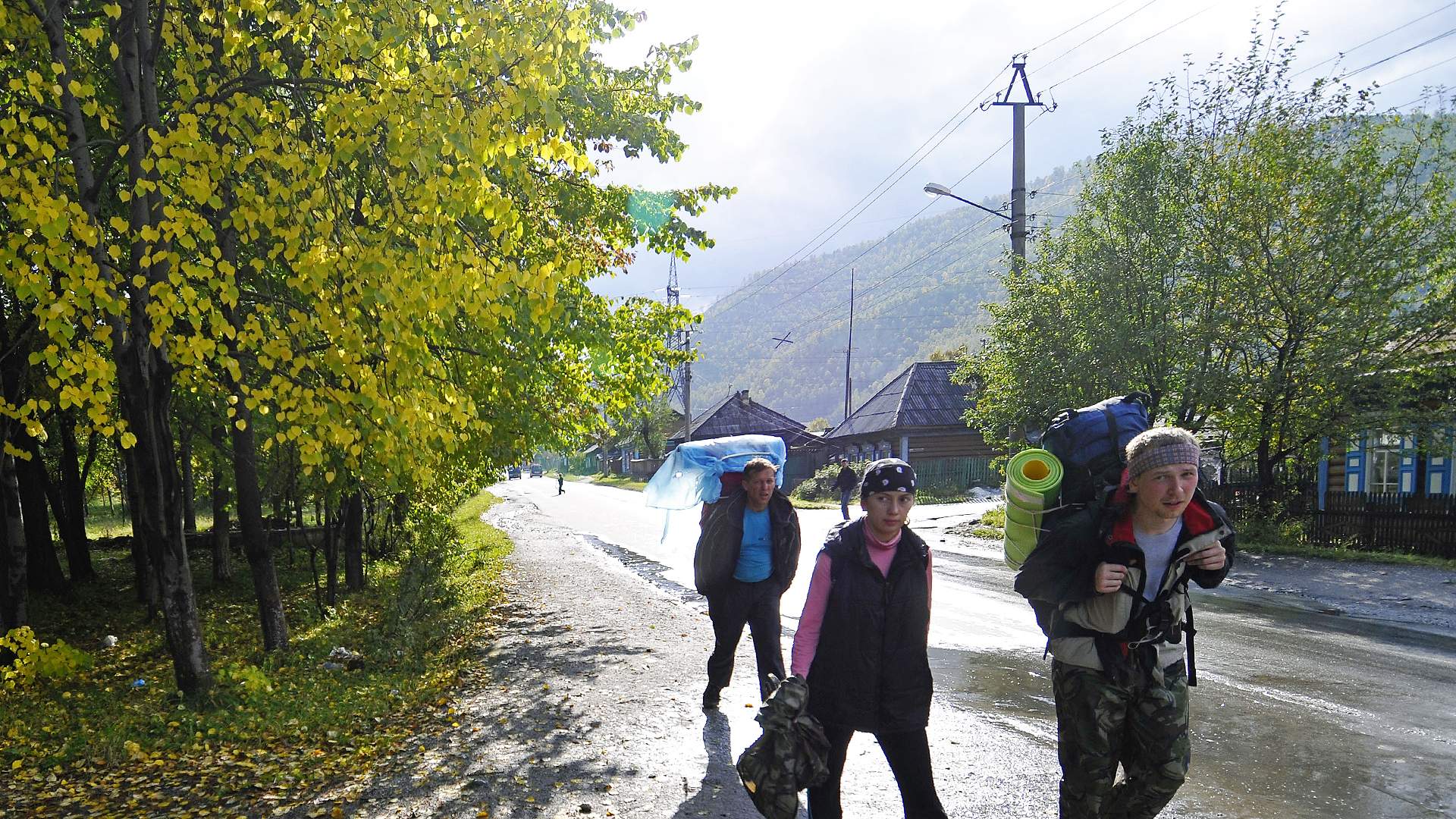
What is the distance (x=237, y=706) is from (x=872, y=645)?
17.5ft

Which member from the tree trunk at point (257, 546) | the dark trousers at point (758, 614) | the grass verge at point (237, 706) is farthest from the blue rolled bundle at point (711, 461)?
the tree trunk at point (257, 546)

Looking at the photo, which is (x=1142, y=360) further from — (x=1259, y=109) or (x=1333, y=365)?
(x=1259, y=109)

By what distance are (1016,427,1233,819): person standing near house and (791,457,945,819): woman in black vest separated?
0.47 metres

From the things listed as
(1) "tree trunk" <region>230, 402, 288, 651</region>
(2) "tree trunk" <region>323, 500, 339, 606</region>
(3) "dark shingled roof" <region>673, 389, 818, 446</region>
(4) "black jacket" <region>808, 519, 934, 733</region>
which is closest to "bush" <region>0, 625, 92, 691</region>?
(1) "tree trunk" <region>230, 402, 288, 651</region>

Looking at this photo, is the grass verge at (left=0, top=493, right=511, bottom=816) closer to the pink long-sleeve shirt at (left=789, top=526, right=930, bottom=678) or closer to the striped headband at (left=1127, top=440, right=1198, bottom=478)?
the pink long-sleeve shirt at (left=789, top=526, right=930, bottom=678)

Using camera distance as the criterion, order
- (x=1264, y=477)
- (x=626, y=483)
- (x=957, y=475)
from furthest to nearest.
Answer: (x=626, y=483) → (x=957, y=475) → (x=1264, y=477)

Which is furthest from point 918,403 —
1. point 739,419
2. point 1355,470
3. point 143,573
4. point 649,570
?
point 143,573

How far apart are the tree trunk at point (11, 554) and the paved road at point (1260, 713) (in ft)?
21.0

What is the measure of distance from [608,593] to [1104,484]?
10.2 metres

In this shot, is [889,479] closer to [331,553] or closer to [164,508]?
[164,508]

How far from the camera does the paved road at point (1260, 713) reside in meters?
4.64

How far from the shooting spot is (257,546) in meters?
8.72

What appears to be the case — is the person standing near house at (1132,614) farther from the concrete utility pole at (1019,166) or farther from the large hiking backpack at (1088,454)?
the concrete utility pole at (1019,166)

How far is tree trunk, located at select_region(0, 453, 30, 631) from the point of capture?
29.1 ft
